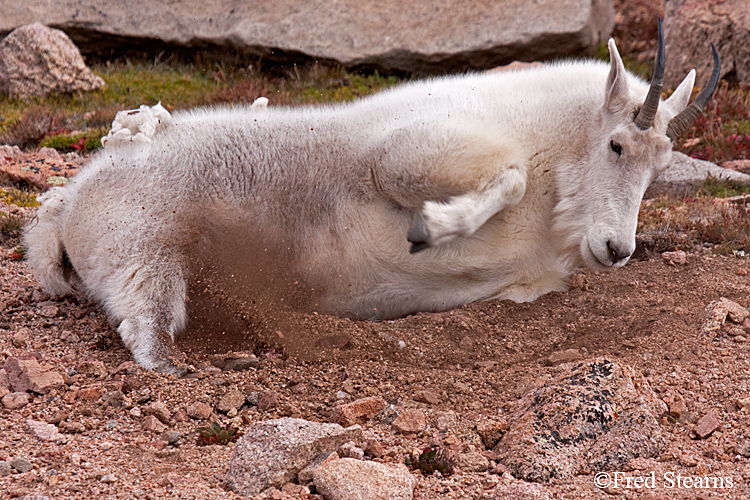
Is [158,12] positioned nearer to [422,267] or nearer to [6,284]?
[6,284]

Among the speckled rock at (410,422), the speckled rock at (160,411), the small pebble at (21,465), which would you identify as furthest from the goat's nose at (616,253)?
the small pebble at (21,465)

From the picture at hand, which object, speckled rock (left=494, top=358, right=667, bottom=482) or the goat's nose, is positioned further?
the goat's nose

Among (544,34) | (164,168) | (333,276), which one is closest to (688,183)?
(544,34)

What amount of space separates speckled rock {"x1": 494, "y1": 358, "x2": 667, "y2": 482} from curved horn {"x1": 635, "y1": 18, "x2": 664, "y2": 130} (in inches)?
67.6

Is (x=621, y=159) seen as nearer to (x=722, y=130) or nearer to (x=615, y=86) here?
(x=615, y=86)

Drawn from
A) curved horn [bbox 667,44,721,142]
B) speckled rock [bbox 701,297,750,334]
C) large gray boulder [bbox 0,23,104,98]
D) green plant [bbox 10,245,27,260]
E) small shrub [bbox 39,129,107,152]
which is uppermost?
curved horn [bbox 667,44,721,142]

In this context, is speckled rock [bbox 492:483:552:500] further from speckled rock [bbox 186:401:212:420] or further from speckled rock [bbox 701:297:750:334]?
speckled rock [bbox 701:297:750:334]

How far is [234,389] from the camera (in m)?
4.11

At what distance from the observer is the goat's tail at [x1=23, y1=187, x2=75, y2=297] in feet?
17.2

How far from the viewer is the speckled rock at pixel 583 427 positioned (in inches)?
137

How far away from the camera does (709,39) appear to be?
10.3 meters

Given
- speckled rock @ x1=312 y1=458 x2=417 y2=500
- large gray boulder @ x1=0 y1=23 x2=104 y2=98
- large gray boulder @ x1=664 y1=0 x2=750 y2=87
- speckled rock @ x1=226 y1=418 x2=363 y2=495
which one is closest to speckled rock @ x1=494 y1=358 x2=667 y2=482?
speckled rock @ x1=312 y1=458 x2=417 y2=500

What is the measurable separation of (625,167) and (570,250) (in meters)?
0.69

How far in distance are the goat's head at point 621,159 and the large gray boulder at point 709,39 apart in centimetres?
588
